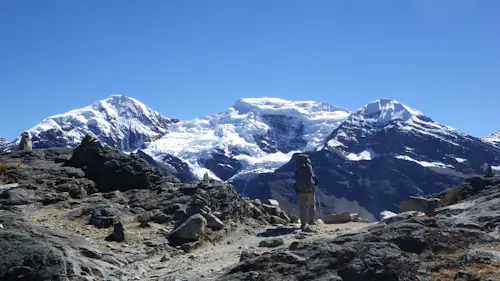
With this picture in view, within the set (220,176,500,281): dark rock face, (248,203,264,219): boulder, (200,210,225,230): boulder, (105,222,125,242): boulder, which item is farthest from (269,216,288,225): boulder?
(220,176,500,281): dark rock face

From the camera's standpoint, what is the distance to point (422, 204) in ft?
79.6

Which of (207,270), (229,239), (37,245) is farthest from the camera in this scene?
(229,239)

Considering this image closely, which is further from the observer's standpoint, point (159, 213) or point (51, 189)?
point (51, 189)

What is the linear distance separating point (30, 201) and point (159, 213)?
6020 millimetres

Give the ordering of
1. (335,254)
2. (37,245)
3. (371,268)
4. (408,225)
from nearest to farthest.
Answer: (371,268) < (335,254) < (408,225) < (37,245)

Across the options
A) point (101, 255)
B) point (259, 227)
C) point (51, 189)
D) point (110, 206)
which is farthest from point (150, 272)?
point (51, 189)

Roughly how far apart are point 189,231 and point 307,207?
7.39m

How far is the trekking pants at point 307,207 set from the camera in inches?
968

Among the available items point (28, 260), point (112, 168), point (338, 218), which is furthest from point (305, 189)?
point (28, 260)

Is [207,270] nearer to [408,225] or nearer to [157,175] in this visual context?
[408,225]

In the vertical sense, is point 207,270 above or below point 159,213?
below

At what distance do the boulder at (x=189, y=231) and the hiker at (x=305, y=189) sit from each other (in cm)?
651

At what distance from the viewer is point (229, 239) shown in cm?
2131

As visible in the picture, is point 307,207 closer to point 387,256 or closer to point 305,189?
point 305,189
